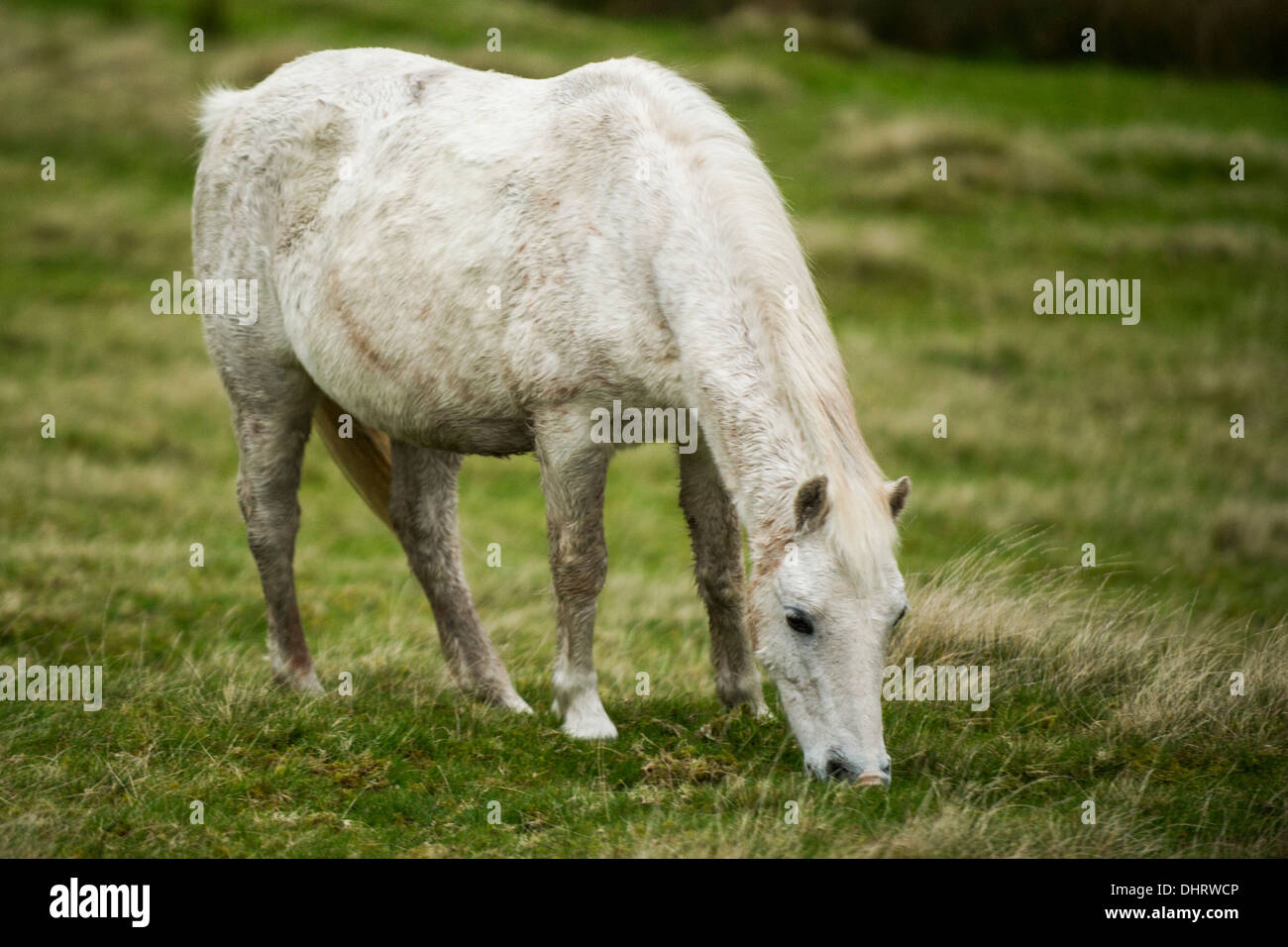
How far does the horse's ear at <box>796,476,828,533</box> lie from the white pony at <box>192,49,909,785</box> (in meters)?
0.01

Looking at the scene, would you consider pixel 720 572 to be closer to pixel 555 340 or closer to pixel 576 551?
pixel 576 551

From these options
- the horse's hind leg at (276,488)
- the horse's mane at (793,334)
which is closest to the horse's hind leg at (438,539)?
the horse's hind leg at (276,488)

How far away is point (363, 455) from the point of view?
7.46 meters

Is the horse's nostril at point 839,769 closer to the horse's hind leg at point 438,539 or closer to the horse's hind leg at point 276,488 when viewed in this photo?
the horse's hind leg at point 438,539

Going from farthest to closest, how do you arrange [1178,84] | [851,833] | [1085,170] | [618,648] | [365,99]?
[1178,84], [1085,170], [618,648], [365,99], [851,833]

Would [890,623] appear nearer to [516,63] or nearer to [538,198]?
[538,198]

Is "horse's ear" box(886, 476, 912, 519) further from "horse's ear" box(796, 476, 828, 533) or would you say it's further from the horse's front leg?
the horse's front leg

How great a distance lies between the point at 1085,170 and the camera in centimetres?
2450

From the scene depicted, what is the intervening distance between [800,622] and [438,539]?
278 cm

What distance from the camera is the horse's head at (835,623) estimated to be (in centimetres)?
479

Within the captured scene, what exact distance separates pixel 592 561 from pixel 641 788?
103 cm

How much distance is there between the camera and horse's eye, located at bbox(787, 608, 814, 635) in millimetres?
4867

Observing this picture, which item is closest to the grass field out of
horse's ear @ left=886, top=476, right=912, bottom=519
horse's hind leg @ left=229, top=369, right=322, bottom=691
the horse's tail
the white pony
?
horse's hind leg @ left=229, top=369, right=322, bottom=691

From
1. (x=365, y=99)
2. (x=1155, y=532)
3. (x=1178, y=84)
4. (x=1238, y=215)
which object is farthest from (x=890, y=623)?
(x=1178, y=84)
